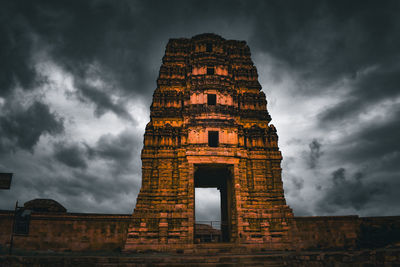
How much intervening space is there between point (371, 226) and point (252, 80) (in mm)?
16072

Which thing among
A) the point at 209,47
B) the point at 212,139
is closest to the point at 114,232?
the point at 212,139

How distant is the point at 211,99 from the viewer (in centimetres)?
2627

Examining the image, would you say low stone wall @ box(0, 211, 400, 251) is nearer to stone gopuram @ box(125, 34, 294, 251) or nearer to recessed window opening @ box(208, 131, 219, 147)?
stone gopuram @ box(125, 34, 294, 251)

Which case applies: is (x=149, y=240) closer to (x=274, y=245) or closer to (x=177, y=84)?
(x=274, y=245)

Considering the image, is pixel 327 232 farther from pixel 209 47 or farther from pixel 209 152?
pixel 209 47

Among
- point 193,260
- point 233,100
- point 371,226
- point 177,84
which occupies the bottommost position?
point 193,260

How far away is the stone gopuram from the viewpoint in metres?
21.4

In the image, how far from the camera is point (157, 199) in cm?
2228

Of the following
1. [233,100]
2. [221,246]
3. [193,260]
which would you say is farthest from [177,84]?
[193,260]

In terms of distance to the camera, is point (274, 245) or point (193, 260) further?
point (274, 245)

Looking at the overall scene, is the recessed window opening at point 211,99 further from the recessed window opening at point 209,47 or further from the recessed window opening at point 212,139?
the recessed window opening at point 209,47

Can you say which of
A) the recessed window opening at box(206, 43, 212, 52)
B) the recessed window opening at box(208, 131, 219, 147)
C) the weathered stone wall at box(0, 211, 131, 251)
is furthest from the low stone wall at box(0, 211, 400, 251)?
the recessed window opening at box(206, 43, 212, 52)

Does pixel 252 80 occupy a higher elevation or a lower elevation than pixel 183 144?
higher

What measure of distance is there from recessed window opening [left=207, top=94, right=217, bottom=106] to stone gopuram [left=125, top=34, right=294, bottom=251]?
3.7 inches
